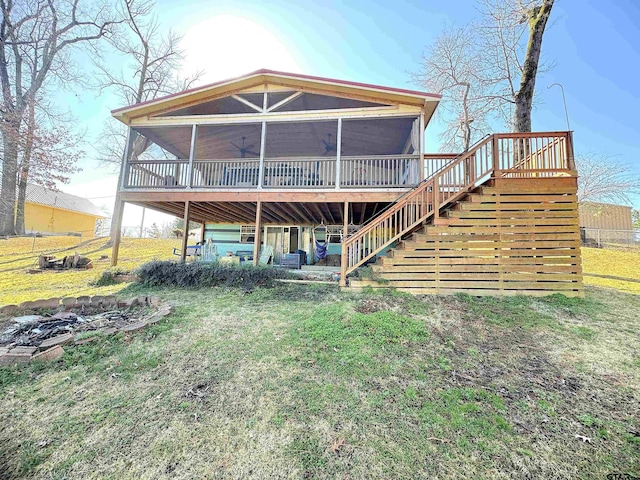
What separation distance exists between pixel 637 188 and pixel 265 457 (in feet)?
55.1

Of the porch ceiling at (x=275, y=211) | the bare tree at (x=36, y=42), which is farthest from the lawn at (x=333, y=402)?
the bare tree at (x=36, y=42)

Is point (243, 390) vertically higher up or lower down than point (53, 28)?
lower down

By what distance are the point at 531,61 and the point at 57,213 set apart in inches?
1272

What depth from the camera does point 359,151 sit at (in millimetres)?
11594

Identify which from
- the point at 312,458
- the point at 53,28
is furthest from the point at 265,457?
the point at 53,28

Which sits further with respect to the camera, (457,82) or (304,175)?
(457,82)

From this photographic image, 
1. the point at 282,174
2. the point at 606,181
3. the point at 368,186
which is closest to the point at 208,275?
the point at 282,174

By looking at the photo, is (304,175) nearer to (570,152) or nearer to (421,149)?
(421,149)

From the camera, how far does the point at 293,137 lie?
1057 centimetres

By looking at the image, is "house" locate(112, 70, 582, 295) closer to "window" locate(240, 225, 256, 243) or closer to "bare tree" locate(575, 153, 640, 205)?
"window" locate(240, 225, 256, 243)

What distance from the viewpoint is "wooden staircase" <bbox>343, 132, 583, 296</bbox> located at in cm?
590

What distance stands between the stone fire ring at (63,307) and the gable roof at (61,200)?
17.5 meters

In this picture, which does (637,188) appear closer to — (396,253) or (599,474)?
(396,253)

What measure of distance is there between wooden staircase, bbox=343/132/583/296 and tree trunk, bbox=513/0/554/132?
3717 mm
